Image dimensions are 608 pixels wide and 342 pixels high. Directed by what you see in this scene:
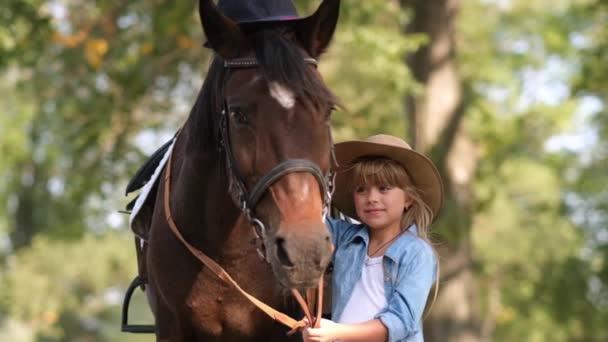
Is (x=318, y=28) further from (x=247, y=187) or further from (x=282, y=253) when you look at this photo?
(x=282, y=253)

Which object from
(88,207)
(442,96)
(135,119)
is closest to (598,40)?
(442,96)

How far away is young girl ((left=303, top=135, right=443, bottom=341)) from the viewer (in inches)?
186

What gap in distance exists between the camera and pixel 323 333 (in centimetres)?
447

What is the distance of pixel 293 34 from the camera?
4.91 meters

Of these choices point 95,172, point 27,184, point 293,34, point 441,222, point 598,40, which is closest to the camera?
point 293,34

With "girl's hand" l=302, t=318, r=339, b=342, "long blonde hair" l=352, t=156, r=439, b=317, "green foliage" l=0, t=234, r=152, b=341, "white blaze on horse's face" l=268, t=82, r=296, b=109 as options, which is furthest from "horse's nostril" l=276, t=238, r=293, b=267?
"green foliage" l=0, t=234, r=152, b=341

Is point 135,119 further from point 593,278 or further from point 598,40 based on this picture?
point 593,278

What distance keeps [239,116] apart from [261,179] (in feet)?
1.15

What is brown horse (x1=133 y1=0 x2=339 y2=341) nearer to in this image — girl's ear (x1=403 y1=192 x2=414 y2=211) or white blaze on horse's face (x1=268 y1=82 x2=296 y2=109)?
white blaze on horse's face (x1=268 y1=82 x2=296 y2=109)

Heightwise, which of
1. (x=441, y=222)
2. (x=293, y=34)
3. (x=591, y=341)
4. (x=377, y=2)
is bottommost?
(x=591, y=341)

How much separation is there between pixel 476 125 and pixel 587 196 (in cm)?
504

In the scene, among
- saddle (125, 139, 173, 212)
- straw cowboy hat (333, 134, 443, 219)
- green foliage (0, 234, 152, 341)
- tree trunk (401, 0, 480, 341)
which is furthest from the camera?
green foliage (0, 234, 152, 341)

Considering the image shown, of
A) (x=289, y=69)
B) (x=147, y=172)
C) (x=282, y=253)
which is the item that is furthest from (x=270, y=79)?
(x=147, y=172)

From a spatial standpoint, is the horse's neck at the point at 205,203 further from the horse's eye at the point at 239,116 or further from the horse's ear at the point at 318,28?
the horse's ear at the point at 318,28
